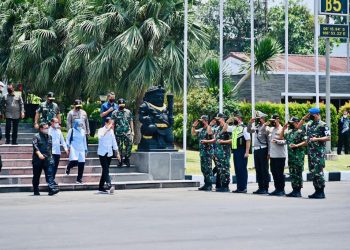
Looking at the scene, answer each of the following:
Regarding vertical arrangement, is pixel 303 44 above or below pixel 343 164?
above

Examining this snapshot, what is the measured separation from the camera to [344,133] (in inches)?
1439

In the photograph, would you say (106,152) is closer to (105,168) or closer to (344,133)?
(105,168)

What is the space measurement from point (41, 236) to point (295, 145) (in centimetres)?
882

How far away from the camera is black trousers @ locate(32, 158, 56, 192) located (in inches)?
860

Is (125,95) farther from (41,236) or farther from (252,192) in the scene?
(41,236)

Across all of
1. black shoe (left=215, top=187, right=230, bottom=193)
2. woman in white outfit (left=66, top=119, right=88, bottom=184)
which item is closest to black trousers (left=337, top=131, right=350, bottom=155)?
black shoe (left=215, top=187, right=230, bottom=193)

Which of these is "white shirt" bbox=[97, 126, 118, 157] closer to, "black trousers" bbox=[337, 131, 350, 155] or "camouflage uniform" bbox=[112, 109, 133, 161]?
"camouflage uniform" bbox=[112, 109, 133, 161]

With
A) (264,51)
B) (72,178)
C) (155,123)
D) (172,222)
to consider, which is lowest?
(172,222)

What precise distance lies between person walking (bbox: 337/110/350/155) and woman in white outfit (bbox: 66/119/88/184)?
48.7ft

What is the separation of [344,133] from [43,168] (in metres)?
17.3

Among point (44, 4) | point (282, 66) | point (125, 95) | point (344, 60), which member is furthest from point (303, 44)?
point (125, 95)

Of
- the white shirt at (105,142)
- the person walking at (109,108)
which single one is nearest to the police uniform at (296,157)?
the white shirt at (105,142)

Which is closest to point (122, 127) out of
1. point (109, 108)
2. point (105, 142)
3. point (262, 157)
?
point (109, 108)

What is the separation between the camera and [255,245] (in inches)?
486
